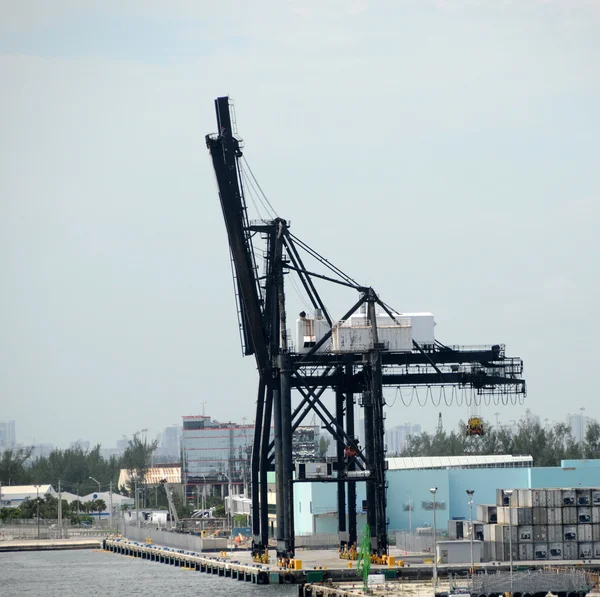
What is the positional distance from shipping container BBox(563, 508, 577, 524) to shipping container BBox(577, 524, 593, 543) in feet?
1.69

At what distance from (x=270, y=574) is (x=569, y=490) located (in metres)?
19.6

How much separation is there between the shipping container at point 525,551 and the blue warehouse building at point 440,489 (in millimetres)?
18831

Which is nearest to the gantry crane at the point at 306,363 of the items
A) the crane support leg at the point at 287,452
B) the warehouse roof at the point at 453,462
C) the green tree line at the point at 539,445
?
the crane support leg at the point at 287,452

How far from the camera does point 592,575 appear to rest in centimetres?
7994

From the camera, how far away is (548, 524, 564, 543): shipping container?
88.6m

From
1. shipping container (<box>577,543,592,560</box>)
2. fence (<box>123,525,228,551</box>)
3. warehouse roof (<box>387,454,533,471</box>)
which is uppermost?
warehouse roof (<box>387,454,533,471</box>)

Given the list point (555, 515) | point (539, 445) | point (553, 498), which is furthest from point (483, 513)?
point (539, 445)

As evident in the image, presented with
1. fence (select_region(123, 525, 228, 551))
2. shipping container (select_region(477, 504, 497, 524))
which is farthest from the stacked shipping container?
fence (select_region(123, 525, 228, 551))

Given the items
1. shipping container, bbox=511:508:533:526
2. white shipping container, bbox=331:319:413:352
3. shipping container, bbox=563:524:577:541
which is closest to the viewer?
shipping container, bbox=511:508:533:526

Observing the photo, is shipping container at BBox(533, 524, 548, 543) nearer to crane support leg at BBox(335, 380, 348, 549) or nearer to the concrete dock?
crane support leg at BBox(335, 380, 348, 549)

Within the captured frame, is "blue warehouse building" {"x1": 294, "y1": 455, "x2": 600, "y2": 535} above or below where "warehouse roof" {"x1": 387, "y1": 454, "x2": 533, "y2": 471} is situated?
below

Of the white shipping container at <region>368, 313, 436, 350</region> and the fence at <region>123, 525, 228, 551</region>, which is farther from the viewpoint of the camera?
the fence at <region>123, 525, 228, 551</region>

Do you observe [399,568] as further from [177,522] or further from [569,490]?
[177,522]

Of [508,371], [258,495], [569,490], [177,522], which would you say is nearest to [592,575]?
[569,490]
